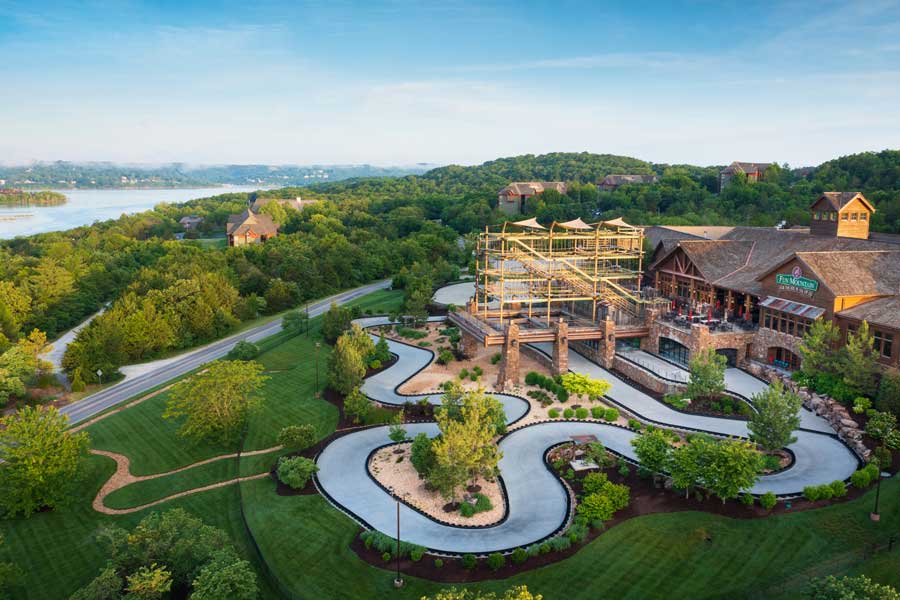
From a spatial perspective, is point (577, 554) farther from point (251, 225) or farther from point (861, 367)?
point (251, 225)

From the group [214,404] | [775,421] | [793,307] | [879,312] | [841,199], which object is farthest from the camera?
[841,199]

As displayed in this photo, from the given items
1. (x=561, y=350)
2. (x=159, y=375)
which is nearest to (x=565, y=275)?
(x=561, y=350)

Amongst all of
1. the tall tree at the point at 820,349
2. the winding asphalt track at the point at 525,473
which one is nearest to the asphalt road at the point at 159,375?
the winding asphalt track at the point at 525,473

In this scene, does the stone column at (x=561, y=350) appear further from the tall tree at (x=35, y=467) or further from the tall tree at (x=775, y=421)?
the tall tree at (x=35, y=467)

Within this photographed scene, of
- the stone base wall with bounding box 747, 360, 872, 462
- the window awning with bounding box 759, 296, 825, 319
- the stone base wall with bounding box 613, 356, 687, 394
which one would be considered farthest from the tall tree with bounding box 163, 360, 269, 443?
the window awning with bounding box 759, 296, 825, 319

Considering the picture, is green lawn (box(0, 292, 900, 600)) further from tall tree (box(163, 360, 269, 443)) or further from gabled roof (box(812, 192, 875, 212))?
gabled roof (box(812, 192, 875, 212))

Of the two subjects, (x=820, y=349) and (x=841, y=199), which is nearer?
(x=820, y=349)

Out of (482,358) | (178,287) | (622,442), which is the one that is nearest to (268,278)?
(178,287)
